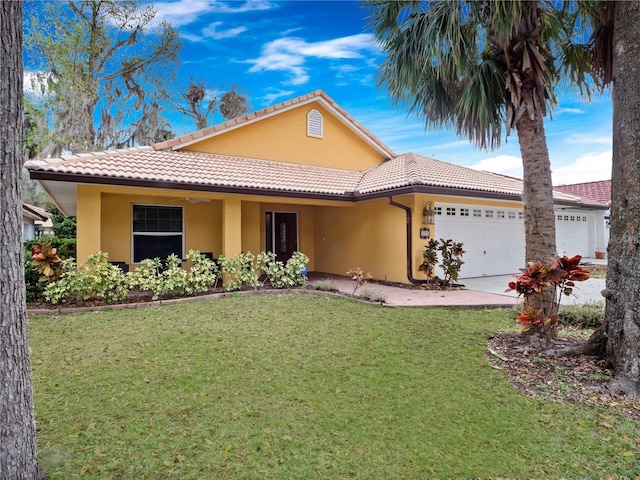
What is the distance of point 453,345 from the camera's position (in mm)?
6043

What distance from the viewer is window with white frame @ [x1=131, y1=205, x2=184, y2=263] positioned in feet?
38.9

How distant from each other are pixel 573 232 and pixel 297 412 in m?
20.5

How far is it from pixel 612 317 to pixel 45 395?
7.03 m

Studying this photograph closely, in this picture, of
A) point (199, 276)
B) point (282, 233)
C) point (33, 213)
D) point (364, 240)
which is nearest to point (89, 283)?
point (199, 276)

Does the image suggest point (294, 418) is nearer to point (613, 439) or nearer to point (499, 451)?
point (499, 451)

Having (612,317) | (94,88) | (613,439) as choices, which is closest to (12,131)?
(613,439)

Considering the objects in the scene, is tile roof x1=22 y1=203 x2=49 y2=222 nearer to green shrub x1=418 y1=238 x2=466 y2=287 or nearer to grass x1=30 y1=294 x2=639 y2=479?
grass x1=30 y1=294 x2=639 y2=479

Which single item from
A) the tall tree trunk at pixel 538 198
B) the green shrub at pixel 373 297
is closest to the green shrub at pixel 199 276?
the green shrub at pixel 373 297

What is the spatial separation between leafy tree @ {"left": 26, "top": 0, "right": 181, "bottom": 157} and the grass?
19497 mm

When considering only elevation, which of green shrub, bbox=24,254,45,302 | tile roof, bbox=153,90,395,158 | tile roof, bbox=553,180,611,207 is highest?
tile roof, bbox=153,90,395,158

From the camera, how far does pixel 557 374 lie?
4.85m

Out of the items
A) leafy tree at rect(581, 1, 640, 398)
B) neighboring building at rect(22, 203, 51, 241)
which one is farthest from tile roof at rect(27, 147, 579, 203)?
neighboring building at rect(22, 203, 51, 241)

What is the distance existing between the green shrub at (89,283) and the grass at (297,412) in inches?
76.9

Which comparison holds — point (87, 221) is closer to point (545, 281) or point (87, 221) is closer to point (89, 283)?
point (89, 283)
